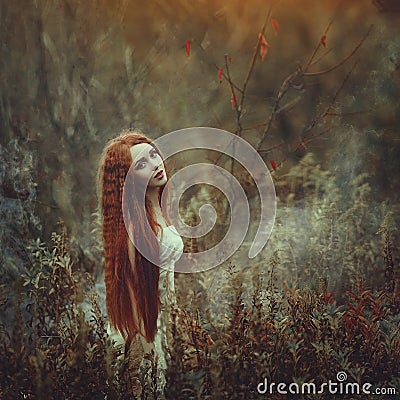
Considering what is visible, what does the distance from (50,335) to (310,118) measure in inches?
49.9

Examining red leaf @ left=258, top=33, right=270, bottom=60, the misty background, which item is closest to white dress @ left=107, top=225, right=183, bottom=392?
the misty background

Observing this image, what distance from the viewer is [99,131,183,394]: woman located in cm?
222

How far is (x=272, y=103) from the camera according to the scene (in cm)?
235

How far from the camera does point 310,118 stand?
2.35 meters

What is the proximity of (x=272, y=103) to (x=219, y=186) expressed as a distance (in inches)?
14.6

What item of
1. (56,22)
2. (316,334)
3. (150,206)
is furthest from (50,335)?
(56,22)

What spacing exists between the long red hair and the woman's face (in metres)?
0.02

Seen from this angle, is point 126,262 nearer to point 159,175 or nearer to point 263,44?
point 159,175

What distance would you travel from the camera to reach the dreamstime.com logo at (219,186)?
2355 millimetres

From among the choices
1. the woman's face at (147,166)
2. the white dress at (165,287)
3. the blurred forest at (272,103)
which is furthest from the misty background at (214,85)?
the white dress at (165,287)

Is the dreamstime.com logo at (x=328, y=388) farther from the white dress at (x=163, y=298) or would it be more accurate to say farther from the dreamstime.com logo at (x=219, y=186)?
the dreamstime.com logo at (x=219, y=186)

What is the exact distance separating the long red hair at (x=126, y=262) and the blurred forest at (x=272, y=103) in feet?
0.41

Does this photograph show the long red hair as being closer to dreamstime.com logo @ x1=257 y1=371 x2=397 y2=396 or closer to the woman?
the woman

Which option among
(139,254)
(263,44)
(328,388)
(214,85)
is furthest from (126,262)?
(263,44)
